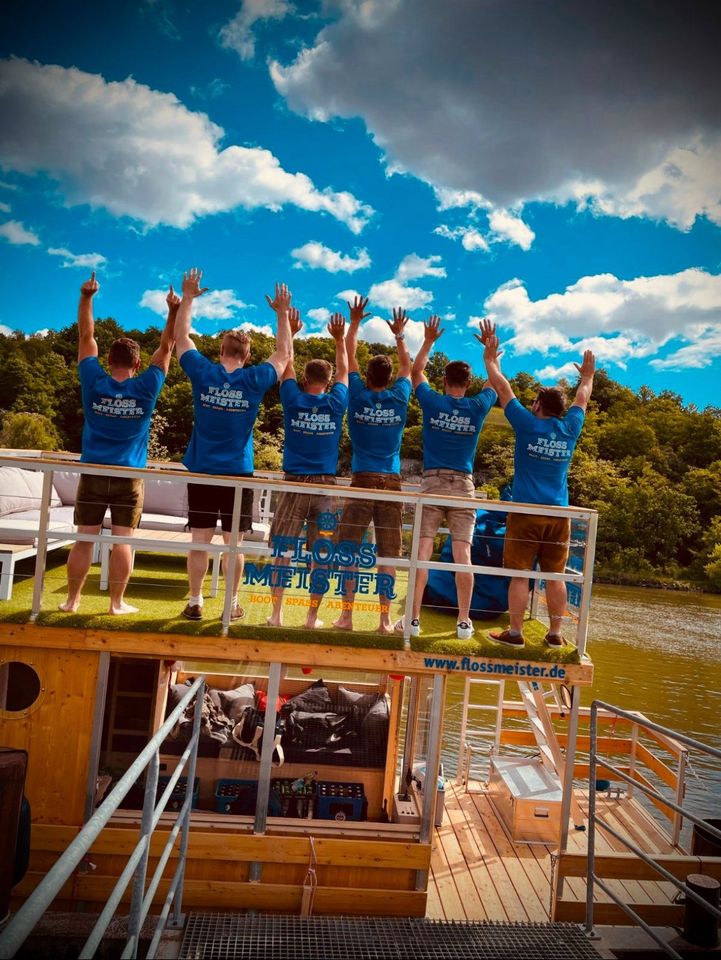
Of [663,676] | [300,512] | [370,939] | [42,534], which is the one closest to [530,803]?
[370,939]

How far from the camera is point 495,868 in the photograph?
7496 millimetres

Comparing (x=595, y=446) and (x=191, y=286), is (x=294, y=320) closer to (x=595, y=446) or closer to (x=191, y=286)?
(x=191, y=286)

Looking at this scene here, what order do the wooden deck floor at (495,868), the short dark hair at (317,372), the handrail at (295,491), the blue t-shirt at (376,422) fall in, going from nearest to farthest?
the handrail at (295,491) < the short dark hair at (317,372) < the blue t-shirt at (376,422) < the wooden deck floor at (495,868)

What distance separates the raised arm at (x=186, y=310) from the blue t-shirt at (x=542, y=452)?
270cm

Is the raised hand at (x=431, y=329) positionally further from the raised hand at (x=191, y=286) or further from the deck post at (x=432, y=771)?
the deck post at (x=432, y=771)

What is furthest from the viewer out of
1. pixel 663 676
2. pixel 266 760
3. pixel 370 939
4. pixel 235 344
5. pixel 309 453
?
pixel 663 676

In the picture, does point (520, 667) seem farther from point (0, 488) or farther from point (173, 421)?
point (173, 421)

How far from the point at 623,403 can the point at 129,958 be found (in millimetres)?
83719

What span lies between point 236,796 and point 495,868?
3.13 metres

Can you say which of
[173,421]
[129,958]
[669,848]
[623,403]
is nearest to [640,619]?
[669,848]

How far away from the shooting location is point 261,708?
6312 mm

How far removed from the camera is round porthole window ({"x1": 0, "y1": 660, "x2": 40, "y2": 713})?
5840 mm

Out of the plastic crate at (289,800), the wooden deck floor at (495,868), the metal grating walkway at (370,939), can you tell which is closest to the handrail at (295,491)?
the plastic crate at (289,800)

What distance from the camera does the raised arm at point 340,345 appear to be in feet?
19.5
